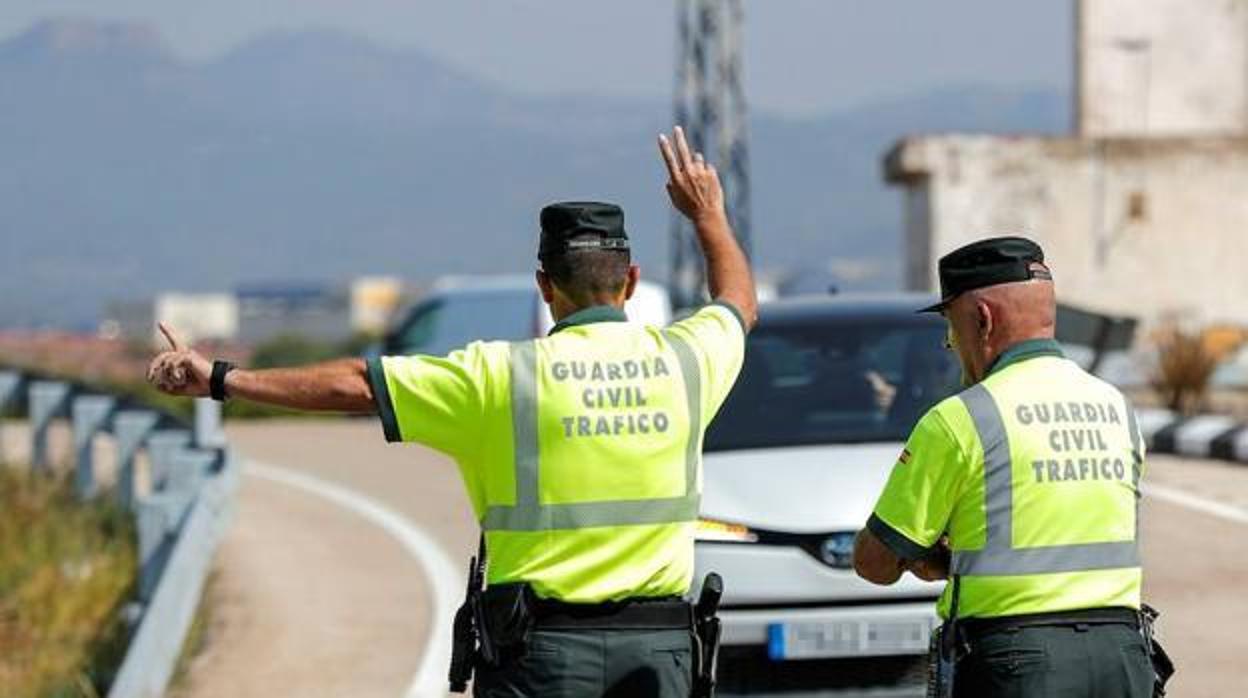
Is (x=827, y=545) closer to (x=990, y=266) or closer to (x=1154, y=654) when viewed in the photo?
(x=1154, y=654)

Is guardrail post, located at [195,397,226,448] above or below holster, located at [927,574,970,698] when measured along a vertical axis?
below

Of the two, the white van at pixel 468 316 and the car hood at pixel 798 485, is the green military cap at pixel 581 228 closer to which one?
Answer: the car hood at pixel 798 485

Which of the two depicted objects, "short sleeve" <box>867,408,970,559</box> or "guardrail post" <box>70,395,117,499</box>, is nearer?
"short sleeve" <box>867,408,970,559</box>

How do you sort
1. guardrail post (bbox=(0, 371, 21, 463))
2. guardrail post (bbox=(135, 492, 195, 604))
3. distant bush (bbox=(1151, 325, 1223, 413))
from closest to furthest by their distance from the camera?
guardrail post (bbox=(135, 492, 195, 604)), guardrail post (bbox=(0, 371, 21, 463)), distant bush (bbox=(1151, 325, 1223, 413))

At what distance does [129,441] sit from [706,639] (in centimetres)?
1049

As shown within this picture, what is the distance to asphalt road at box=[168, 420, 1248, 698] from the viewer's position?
1065cm

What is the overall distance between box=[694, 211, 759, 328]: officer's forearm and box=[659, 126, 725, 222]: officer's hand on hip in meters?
0.02

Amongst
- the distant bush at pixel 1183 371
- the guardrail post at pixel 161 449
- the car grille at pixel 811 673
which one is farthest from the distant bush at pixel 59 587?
the distant bush at pixel 1183 371

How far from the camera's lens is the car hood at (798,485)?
8.89 metres

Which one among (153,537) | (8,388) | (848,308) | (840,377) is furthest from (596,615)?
(8,388)

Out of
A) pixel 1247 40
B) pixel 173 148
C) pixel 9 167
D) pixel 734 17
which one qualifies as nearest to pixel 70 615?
pixel 173 148

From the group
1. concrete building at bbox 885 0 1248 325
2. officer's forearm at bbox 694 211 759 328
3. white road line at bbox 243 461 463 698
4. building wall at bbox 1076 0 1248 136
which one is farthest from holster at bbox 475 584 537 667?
building wall at bbox 1076 0 1248 136

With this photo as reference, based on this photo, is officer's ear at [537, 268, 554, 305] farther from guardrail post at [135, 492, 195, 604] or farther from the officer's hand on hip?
guardrail post at [135, 492, 195, 604]

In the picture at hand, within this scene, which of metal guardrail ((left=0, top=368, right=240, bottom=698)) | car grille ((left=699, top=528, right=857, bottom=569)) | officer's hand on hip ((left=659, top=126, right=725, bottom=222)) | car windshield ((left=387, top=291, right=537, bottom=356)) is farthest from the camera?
car windshield ((left=387, top=291, right=537, bottom=356))
